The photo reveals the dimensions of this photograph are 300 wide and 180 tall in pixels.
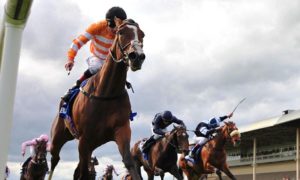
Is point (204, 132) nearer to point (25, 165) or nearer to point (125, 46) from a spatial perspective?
point (25, 165)

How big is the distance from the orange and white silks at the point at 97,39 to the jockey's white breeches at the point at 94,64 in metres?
0.11

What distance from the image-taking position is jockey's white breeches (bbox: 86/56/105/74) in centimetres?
710

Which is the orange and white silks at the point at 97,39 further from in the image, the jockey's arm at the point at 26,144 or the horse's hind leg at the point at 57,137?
the jockey's arm at the point at 26,144

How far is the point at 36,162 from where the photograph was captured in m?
16.5

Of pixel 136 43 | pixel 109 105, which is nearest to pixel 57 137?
pixel 109 105

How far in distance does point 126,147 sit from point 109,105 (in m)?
0.71

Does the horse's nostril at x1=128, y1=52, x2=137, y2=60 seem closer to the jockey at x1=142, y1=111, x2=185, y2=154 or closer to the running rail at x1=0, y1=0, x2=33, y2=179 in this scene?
the running rail at x1=0, y1=0, x2=33, y2=179

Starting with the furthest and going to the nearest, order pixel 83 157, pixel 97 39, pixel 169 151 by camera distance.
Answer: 1. pixel 169 151
2. pixel 97 39
3. pixel 83 157

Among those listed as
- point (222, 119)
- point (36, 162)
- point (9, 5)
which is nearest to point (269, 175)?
point (222, 119)

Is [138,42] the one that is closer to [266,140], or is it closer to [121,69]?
[121,69]

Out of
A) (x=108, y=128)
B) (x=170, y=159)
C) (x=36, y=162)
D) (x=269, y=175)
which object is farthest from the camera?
(x=269, y=175)

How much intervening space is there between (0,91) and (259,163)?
35875 millimetres

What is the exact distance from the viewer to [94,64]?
7.11 m

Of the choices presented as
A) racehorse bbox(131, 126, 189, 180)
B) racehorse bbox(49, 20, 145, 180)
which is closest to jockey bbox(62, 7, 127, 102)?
racehorse bbox(49, 20, 145, 180)
